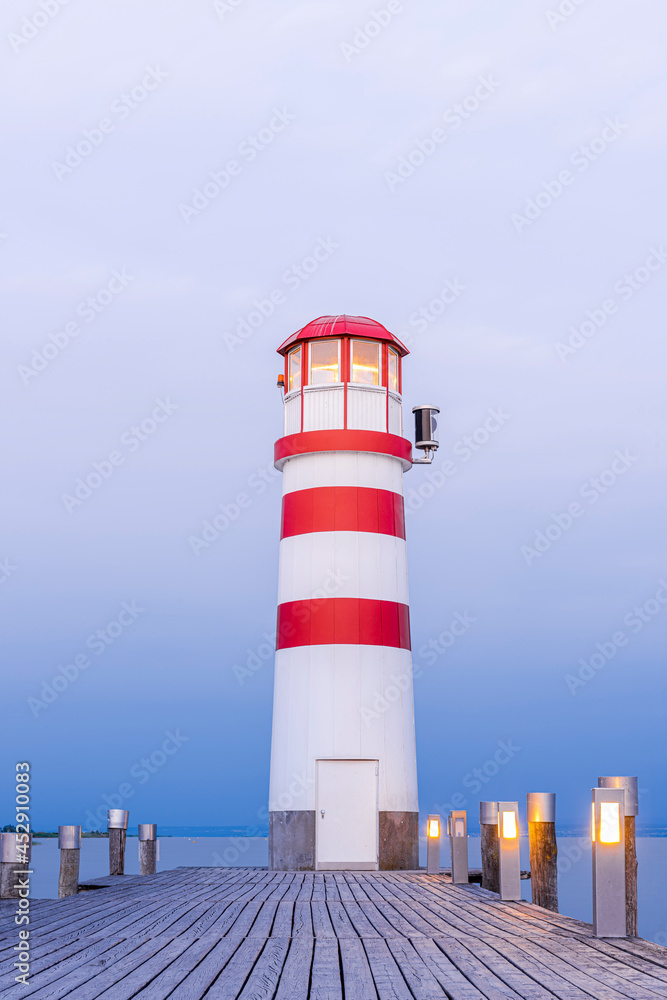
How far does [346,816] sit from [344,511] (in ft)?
17.4

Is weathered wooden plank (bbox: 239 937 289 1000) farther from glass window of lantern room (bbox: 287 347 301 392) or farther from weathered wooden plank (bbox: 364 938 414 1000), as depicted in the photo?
glass window of lantern room (bbox: 287 347 301 392)

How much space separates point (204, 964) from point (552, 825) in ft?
18.4

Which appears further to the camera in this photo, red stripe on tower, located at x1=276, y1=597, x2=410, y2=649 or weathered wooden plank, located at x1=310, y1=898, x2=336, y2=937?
red stripe on tower, located at x1=276, y1=597, x2=410, y2=649

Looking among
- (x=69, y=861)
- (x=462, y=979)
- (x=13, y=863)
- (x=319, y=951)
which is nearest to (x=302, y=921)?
(x=319, y=951)

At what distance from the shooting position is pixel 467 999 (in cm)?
591

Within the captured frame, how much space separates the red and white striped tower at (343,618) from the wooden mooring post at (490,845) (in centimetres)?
393

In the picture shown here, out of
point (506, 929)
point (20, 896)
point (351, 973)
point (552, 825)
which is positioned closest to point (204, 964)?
point (351, 973)

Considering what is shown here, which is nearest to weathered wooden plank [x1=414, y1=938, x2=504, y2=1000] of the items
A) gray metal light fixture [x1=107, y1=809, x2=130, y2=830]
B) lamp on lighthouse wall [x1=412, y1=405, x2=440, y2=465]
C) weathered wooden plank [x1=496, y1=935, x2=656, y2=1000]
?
weathered wooden plank [x1=496, y1=935, x2=656, y2=1000]

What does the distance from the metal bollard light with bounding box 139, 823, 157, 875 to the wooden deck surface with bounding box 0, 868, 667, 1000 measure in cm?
553

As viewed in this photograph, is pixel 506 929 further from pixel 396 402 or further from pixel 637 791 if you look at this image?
pixel 396 402

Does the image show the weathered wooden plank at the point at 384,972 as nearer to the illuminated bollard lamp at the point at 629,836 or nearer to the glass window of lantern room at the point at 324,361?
the illuminated bollard lamp at the point at 629,836

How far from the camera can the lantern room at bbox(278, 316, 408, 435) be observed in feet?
64.5

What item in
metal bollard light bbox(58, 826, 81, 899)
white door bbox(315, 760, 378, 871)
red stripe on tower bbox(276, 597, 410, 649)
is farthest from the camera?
red stripe on tower bbox(276, 597, 410, 649)

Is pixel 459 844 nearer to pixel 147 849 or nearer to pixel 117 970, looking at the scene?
pixel 147 849
